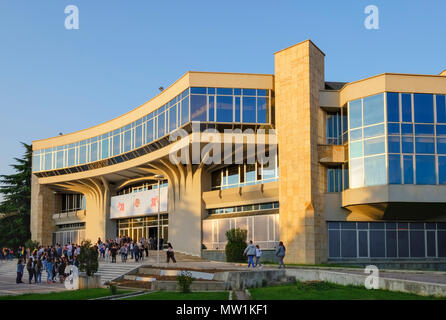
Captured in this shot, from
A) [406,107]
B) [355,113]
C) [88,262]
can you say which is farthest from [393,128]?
[88,262]

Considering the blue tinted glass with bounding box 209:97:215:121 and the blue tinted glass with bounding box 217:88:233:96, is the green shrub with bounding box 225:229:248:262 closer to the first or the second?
the blue tinted glass with bounding box 209:97:215:121

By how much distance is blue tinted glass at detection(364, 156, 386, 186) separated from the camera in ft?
102

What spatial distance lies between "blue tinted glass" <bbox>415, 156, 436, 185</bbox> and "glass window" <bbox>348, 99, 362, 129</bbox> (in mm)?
4147

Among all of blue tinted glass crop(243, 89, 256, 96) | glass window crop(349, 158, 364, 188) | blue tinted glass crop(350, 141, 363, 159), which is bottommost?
glass window crop(349, 158, 364, 188)

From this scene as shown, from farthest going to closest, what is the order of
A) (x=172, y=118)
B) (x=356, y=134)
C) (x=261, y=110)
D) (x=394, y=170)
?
(x=172, y=118)
(x=261, y=110)
(x=356, y=134)
(x=394, y=170)

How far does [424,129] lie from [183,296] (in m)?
20.1

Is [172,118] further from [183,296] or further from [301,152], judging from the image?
[183,296]

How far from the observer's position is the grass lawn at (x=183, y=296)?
682 inches

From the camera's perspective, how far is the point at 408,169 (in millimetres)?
30953

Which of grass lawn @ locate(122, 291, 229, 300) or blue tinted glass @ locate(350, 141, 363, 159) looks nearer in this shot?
grass lawn @ locate(122, 291, 229, 300)

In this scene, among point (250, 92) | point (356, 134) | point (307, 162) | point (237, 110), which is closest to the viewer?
point (356, 134)

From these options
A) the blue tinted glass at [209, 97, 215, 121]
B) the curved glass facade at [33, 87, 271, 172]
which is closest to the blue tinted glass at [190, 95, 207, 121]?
the curved glass facade at [33, 87, 271, 172]

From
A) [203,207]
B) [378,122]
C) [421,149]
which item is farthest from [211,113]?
[421,149]

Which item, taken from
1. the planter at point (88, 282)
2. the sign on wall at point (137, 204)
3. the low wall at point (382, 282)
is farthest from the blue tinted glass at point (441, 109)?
the sign on wall at point (137, 204)
